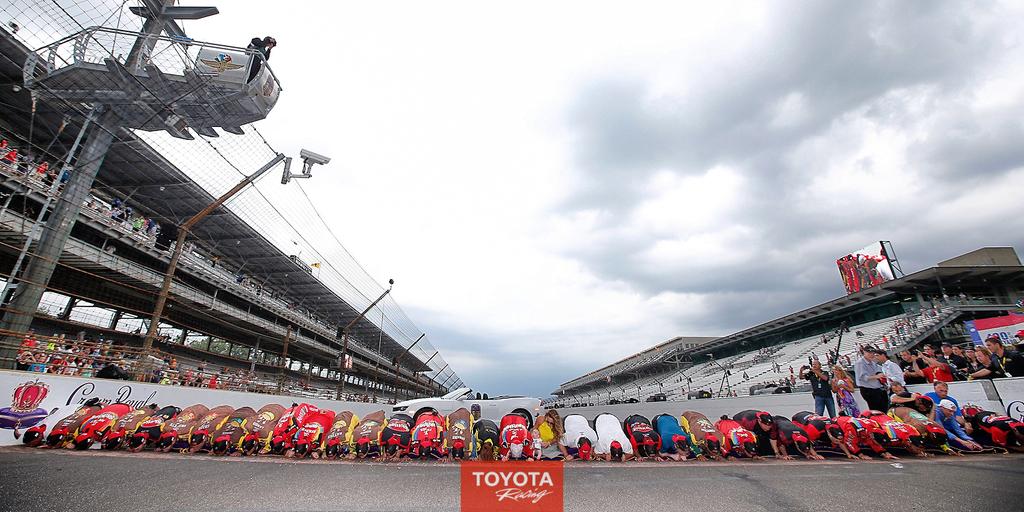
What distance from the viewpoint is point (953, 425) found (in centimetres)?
559

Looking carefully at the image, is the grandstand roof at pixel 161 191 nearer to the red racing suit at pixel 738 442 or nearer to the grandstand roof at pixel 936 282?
the red racing suit at pixel 738 442

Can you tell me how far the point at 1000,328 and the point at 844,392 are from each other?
12.2 metres

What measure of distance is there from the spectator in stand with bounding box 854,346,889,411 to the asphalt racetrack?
1779 millimetres

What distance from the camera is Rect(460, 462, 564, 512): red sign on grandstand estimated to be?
1833 mm

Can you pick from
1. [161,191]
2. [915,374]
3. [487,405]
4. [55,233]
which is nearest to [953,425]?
[915,374]

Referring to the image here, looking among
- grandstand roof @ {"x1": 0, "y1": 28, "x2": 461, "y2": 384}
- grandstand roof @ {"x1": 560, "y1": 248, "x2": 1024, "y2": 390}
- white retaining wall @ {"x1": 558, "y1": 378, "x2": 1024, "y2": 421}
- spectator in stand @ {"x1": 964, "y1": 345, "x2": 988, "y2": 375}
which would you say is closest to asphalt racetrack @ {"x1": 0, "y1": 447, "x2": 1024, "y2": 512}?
white retaining wall @ {"x1": 558, "y1": 378, "x2": 1024, "y2": 421}

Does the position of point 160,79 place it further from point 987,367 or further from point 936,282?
point 936,282

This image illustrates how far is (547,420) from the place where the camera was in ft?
18.2

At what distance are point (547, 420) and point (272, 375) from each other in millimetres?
28488

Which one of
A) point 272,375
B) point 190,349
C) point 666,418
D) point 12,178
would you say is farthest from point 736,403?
point 272,375

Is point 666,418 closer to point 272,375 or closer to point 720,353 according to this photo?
point 272,375

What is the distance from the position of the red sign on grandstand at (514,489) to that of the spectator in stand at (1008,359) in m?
9.24

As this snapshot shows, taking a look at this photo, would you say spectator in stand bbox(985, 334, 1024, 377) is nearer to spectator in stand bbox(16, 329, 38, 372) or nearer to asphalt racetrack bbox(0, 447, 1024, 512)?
asphalt racetrack bbox(0, 447, 1024, 512)

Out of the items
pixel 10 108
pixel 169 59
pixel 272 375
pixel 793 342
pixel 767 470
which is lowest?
pixel 767 470
